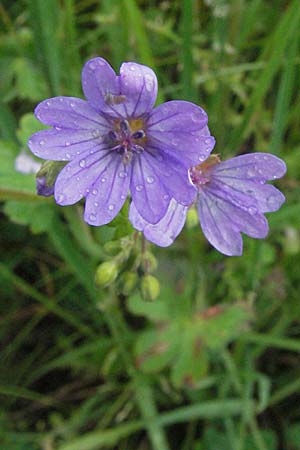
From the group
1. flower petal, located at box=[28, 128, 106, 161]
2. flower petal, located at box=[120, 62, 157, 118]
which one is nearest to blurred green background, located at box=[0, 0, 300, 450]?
flower petal, located at box=[28, 128, 106, 161]

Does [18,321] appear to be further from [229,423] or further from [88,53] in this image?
[88,53]

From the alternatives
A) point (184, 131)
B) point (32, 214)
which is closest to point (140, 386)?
point (32, 214)

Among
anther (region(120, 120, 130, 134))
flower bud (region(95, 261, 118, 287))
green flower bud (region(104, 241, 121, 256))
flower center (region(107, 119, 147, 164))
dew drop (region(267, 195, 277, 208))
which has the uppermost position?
anther (region(120, 120, 130, 134))

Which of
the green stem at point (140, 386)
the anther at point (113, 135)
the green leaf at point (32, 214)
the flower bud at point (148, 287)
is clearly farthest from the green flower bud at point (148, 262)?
the green stem at point (140, 386)

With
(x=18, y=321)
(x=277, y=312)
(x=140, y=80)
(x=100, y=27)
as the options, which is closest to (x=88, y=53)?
(x=100, y=27)

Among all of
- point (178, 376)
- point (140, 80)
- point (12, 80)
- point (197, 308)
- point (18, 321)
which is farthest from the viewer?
point (12, 80)

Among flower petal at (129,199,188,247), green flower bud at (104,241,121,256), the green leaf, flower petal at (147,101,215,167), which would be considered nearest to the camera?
flower petal at (147,101,215,167)

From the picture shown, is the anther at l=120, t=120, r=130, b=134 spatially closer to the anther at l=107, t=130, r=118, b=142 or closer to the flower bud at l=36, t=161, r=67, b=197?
the anther at l=107, t=130, r=118, b=142

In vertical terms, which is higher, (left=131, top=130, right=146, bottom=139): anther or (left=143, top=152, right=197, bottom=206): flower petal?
(left=131, top=130, right=146, bottom=139): anther
